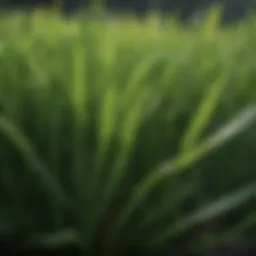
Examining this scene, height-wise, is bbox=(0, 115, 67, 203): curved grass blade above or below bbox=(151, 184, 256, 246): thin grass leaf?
above

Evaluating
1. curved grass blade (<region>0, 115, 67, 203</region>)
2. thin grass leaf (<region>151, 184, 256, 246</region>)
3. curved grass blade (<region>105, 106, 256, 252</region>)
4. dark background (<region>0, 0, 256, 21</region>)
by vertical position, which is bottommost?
thin grass leaf (<region>151, 184, 256, 246</region>)

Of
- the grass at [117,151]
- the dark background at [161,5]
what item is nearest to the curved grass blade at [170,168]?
the grass at [117,151]

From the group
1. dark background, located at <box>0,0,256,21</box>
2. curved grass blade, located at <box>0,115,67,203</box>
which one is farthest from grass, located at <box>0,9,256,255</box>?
dark background, located at <box>0,0,256,21</box>

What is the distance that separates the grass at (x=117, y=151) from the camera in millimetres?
229

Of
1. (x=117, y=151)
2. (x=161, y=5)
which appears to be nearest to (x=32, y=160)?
(x=117, y=151)

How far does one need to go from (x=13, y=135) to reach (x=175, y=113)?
7 centimetres

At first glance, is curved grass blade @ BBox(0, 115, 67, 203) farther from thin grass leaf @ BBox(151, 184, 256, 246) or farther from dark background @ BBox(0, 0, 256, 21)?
dark background @ BBox(0, 0, 256, 21)

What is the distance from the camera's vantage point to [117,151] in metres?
0.24

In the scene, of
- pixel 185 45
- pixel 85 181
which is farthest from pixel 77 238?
pixel 185 45

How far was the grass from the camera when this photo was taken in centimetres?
23

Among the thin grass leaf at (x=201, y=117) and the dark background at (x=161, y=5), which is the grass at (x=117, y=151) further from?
the dark background at (x=161, y=5)

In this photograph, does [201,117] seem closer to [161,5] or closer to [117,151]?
[117,151]

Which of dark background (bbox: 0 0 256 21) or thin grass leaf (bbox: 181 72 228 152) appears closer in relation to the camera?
thin grass leaf (bbox: 181 72 228 152)

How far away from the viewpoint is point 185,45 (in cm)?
31
